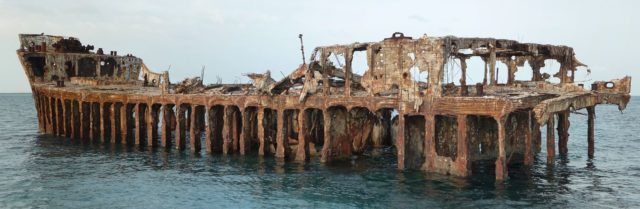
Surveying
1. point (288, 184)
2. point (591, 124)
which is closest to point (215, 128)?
point (288, 184)

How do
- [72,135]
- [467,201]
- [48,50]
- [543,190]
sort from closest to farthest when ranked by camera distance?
1. [467,201]
2. [543,190]
3. [72,135]
4. [48,50]

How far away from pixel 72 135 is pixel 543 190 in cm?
3416

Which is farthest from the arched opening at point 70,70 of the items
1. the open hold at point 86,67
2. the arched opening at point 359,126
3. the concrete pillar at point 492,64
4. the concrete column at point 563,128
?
the concrete column at point 563,128

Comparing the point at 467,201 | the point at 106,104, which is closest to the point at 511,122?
the point at 467,201

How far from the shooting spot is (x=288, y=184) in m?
24.9

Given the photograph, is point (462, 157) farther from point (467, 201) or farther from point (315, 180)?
point (315, 180)

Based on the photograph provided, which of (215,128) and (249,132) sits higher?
(215,128)

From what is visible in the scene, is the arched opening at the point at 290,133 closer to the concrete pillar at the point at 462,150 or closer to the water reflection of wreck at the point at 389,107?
the water reflection of wreck at the point at 389,107

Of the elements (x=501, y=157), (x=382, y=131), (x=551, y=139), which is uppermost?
(x=551, y=139)

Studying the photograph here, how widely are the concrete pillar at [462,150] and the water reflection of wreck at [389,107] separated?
4 centimetres

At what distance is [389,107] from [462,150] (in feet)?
12.3

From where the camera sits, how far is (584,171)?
2838 cm

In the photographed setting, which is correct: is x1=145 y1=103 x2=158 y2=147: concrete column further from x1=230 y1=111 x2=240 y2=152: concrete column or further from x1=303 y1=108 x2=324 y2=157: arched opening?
x1=303 y1=108 x2=324 y2=157: arched opening

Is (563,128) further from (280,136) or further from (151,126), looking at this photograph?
(151,126)
